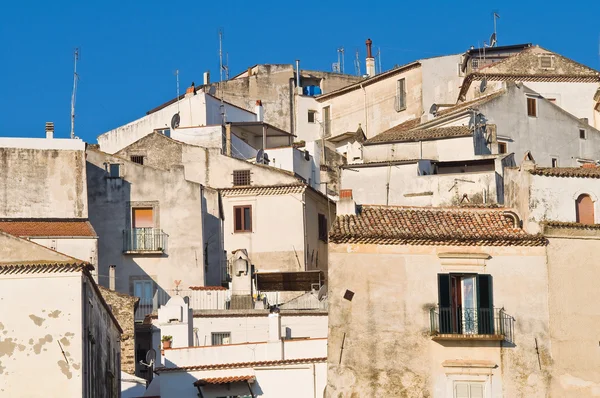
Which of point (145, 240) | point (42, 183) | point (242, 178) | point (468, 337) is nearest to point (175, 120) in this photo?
point (242, 178)

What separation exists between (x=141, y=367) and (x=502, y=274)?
654 inches

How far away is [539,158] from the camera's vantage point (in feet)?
226

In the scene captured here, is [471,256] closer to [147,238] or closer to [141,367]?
[141,367]

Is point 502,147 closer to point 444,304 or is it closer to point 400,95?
point 400,95

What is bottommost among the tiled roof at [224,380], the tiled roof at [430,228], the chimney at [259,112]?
the tiled roof at [224,380]

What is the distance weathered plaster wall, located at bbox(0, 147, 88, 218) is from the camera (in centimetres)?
6066

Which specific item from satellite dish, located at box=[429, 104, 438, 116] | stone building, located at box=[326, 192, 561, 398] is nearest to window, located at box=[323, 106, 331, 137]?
satellite dish, located at box=[429, 104, 438, 116]

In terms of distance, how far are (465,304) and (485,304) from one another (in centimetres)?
59

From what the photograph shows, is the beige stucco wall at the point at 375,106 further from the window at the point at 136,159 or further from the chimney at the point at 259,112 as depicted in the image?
the window at the point at 136,159

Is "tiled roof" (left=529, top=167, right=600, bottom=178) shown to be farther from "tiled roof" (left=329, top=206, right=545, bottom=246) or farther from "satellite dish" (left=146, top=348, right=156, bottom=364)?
"satellite dish" (left=146, top=348, right=156, bottom=364)

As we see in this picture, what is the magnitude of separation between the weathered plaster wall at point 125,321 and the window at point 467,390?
1472 centimetres

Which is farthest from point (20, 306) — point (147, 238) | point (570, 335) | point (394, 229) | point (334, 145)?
point (334, 145)

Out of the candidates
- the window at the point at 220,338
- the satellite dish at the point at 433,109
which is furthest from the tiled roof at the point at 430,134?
the window at the point at 220,338

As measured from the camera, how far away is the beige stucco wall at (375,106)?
83.9m
